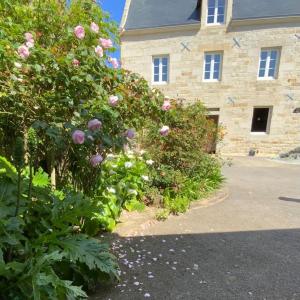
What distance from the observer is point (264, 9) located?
1202cm

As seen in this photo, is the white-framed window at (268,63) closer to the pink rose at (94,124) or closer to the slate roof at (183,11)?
the slate roof at (183,11)

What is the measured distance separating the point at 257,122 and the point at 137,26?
27.0ft

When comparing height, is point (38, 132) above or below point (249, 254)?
above

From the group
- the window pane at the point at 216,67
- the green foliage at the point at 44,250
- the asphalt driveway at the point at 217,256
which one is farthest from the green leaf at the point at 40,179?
the window pane at the point at 216,67

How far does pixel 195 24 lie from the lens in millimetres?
12305

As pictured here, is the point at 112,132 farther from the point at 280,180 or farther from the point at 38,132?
the point at 280,180

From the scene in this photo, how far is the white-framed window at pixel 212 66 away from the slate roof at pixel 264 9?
6.29ft

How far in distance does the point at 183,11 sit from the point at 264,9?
4.10 metres

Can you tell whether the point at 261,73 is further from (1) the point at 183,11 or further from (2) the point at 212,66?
(1) the point at 183,11

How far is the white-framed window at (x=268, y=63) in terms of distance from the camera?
1188 centimetres

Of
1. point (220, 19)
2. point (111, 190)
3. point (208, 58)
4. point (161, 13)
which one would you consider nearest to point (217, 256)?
point (111, 190)

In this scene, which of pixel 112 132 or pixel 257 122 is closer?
pixel 112 132

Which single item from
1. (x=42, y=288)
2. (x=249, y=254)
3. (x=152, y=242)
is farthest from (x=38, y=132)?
(x=249, y=254)

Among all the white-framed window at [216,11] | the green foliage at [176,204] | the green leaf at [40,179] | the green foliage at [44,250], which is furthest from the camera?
the white-framed window at [216,11]
